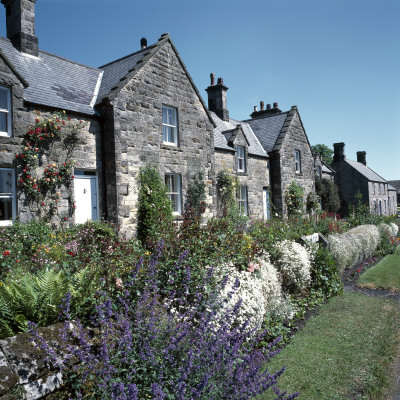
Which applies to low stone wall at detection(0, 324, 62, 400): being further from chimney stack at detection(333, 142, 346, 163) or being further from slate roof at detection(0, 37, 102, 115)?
chimney stack at detection(333, 142, 346, 163)

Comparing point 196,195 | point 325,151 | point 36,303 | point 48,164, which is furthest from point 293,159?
point 325,151

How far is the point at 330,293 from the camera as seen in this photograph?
8.72 m

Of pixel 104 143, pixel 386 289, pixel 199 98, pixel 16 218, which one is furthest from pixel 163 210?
pixel 386 289

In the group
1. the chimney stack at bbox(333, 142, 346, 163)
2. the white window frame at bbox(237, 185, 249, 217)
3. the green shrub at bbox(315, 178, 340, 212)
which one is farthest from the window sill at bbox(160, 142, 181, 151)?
the chimney stack at bbox(333, 142, 346, 163)

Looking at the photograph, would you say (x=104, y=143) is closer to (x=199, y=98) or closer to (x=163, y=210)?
(x=163, y=210)

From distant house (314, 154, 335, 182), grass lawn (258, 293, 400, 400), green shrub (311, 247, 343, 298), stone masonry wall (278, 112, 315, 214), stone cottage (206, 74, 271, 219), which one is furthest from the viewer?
distant house (314, 154, 335, 182)

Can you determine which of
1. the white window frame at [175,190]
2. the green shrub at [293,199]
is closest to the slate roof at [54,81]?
the white window frame at [175,190]

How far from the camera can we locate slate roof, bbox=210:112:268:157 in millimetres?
18734

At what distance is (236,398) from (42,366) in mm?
1721

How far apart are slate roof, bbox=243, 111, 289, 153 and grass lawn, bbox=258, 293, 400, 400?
1654cm

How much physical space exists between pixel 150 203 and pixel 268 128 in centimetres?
1455

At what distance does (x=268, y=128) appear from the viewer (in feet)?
80.6

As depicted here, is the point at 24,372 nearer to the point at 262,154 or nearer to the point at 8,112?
the point at 8,112

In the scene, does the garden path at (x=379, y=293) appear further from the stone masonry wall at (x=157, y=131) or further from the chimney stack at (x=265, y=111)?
the chimney stack at (x=265, y=111)
